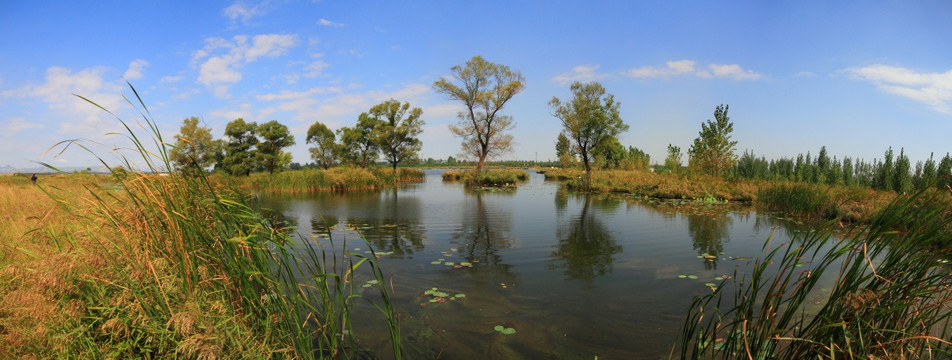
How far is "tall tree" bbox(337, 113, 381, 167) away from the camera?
42.8 metres

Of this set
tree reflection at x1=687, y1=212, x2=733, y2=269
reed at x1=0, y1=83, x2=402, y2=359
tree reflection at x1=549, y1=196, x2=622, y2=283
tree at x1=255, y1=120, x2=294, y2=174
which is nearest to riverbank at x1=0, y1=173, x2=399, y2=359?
reed at x1=0, y1=83, x2=402, y2=359

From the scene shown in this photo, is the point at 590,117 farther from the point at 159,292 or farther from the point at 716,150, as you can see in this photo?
the point at 159,292

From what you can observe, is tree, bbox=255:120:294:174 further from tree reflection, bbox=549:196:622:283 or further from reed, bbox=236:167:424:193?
tree reflection, bbox=549:196:622:283

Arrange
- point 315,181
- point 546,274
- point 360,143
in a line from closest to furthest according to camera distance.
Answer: point 546,274 → point 315,181 → point 360,143

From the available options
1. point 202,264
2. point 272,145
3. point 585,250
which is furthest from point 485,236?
point 272,145

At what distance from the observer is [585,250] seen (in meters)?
8.58

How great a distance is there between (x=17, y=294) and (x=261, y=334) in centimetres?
193

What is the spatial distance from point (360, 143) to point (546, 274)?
4076 cm

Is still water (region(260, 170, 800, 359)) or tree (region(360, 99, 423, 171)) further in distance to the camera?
tree (region(360, 99, 423, 171))

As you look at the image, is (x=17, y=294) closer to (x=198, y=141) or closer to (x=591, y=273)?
(x=591, y=273)

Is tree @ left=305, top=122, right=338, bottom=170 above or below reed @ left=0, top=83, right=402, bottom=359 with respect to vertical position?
above

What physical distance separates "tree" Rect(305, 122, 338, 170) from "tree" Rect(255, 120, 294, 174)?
8.14m

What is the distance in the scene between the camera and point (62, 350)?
9.41ft

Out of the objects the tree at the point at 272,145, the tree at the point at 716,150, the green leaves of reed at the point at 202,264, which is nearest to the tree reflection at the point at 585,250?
the green leaves of reed at the point at 202,264
